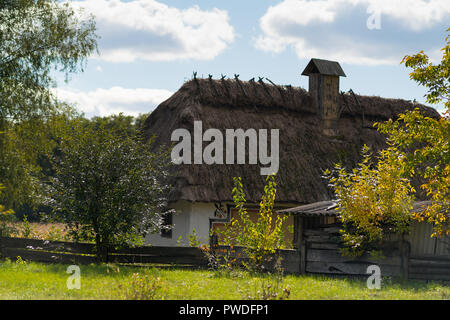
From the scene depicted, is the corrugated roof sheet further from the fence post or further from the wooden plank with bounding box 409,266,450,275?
the wooden plank with bounding box 409,266,450,275

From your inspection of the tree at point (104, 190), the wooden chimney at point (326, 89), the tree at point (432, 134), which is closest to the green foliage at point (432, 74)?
the tree at point (432, 134)

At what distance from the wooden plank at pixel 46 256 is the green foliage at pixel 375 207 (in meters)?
6.72

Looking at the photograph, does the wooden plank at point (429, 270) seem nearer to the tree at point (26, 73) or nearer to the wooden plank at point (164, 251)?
the wooden plank at point (164, 251)

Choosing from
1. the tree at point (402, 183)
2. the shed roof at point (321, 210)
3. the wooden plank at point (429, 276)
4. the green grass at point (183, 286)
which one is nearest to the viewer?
the green grass at point (183, 286)

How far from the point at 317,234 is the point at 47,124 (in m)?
12.0

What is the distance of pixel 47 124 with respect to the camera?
72.0 ft

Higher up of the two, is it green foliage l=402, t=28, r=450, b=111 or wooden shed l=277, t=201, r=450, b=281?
green foliage l=402, t=28, r=450, b=111

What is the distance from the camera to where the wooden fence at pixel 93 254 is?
15.3 metres

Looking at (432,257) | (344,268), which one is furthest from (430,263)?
A: (344,268)

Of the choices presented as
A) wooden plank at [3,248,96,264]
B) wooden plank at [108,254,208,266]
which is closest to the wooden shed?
wooden plank at [108,254,208,266]

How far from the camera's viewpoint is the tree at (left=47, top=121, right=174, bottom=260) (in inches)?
577

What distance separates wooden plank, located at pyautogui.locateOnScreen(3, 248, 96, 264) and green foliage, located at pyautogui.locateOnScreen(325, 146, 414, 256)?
672cm
